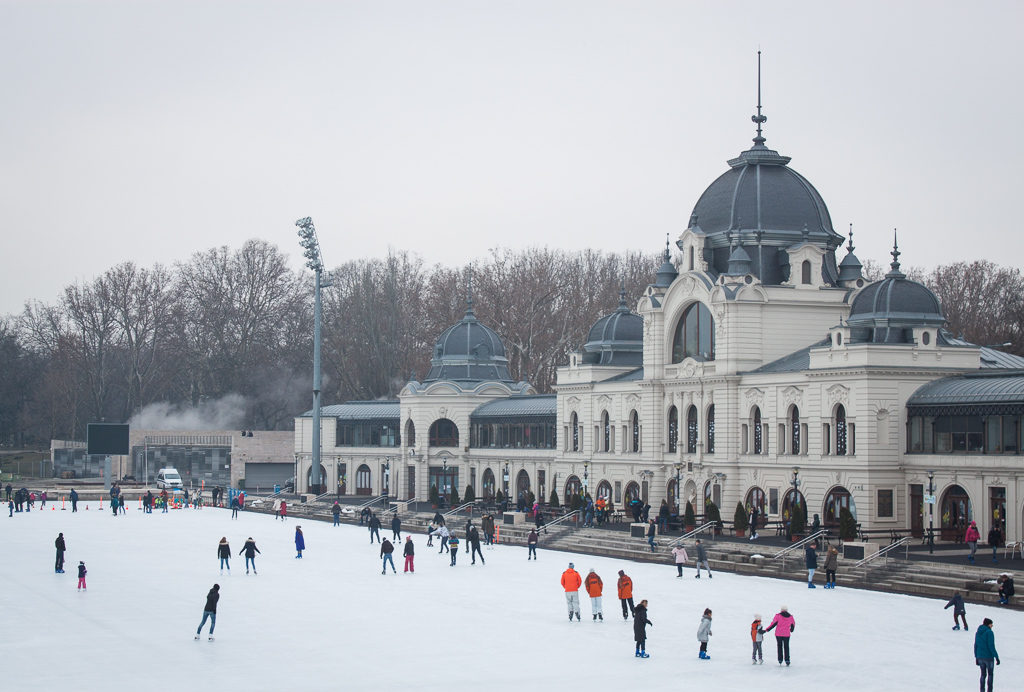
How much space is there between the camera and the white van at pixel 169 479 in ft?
335

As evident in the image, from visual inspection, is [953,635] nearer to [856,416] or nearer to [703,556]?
[703,556]

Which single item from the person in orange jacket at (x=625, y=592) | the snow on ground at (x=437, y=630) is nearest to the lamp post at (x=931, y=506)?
the snow on ground at (x=437, y=630)

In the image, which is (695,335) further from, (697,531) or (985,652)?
(985,652)

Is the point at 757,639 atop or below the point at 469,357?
below

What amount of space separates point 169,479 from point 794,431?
57.8 m

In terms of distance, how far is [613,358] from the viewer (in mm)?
74750

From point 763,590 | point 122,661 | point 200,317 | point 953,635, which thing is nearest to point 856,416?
point 763,590

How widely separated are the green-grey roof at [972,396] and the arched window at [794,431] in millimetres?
5572

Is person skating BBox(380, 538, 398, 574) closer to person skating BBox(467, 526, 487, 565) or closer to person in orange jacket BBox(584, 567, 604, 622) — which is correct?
person skating BBox(467, 526, 487, 565)

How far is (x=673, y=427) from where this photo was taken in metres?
66.4

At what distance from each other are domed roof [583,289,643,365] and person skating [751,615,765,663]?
45.8 m

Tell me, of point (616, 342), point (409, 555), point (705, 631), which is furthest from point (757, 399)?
point (705, 631)

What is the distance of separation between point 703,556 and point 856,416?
36.9 ft

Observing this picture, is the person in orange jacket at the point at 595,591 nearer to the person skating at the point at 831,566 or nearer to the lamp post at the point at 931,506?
the person skating at the point at 831,566
